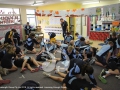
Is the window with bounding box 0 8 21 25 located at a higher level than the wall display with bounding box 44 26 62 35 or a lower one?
higher

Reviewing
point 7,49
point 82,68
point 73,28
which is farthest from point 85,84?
point 73,28

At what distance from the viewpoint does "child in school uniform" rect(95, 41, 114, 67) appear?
11.4 feet

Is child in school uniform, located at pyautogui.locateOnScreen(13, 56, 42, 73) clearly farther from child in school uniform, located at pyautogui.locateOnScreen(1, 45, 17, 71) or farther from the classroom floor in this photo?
child in school uniform, located at pyautogui.locateOnScreen(1, 45, 17, 71)

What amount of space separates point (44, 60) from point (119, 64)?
92.5 inches

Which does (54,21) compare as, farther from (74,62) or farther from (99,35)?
(74,62)

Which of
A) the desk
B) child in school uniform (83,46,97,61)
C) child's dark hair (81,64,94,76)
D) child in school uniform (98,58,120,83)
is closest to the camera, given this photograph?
child's dark hair (81,64,94,76)

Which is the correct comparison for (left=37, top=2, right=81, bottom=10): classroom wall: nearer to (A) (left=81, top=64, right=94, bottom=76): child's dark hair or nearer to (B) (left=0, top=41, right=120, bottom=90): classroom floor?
(B) (left=0, top=41, right=120, bottom=90): classroom floor

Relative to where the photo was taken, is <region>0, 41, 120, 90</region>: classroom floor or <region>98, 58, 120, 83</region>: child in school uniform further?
<region>98, 58, 120, 83</region>: child in school uniform

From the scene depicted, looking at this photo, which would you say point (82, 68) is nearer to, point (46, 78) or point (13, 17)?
point (46, 78)

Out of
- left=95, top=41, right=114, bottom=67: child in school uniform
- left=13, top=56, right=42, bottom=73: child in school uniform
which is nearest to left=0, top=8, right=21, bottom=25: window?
left=13, top=56, right=42, bottom=73: child in school uniform

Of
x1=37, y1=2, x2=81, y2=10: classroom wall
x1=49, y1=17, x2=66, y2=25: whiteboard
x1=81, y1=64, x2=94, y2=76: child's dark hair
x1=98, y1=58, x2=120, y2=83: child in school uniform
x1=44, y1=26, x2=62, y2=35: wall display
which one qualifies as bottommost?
x1=98, y1=58, x2=120, y2=83: child in school uniform

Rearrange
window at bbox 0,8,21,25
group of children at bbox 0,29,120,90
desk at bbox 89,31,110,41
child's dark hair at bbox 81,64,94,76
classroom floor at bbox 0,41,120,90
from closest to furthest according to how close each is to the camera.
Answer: child's dark hair at bbox 81,64,94,76 → group of children at bbox 0,29,120,90 → classroom floor at bbox 0,41,120,90 → desk at bbox 89,31,110,41 → window at bbox 0,8,21,25

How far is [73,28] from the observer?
8383mm

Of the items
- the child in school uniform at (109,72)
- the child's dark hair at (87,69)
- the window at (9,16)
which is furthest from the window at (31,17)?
the child's dark hair at (87,69)
